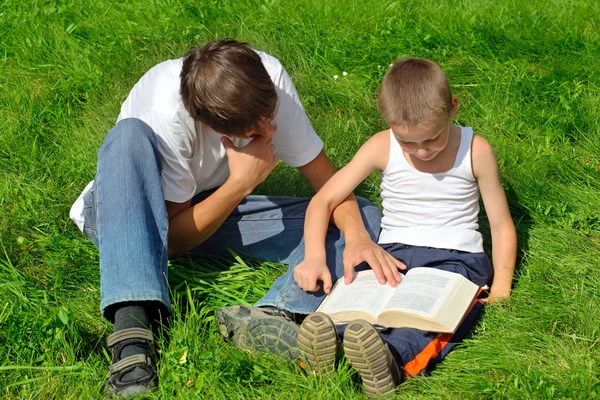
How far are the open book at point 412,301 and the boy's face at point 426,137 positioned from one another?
52cm

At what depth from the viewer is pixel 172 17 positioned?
217 inches

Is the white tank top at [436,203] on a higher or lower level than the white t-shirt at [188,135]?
lower

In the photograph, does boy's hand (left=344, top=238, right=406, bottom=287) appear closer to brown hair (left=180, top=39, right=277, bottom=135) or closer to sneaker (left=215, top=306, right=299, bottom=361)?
sneaker (left=215, top=306, right=299, bottom=361)

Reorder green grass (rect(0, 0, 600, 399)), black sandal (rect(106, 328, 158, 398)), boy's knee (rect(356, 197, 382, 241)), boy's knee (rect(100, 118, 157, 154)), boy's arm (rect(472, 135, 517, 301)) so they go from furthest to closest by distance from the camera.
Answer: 1. boy's knee (rect(356, 197, 382, 241))
2. boy's arm (rect(472, 135, 517, 301))
3. boy's knee (rect(100, 118, 157, 154))
4. green grass (rect(0, 0, 600, 399))
5. black sandal (rect(106, 328, 158, 398))

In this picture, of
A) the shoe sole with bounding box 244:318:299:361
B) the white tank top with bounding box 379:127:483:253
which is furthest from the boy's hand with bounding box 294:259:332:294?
the white tank top with bounding box 379:127:483:253

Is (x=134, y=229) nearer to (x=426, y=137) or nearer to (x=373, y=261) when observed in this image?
(x=373, y=261)

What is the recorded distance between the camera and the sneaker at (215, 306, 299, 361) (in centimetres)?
302

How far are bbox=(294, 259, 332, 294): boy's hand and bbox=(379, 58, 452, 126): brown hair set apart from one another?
0.70 m

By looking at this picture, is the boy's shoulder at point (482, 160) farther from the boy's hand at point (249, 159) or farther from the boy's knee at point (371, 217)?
the boy's hand at point (249, 159)

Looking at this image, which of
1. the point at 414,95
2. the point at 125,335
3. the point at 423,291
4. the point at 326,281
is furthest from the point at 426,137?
the point at 125,335

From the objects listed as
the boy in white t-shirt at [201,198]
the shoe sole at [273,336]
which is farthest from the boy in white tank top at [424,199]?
the shoe sole at [273,336]

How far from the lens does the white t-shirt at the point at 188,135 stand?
11.0 feet

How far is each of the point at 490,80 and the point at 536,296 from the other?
6.25 feet

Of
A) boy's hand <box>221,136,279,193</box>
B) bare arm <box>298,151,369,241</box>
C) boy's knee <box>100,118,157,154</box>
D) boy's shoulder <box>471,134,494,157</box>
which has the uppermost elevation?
boy's knee <box>100,118,157,154</box>
